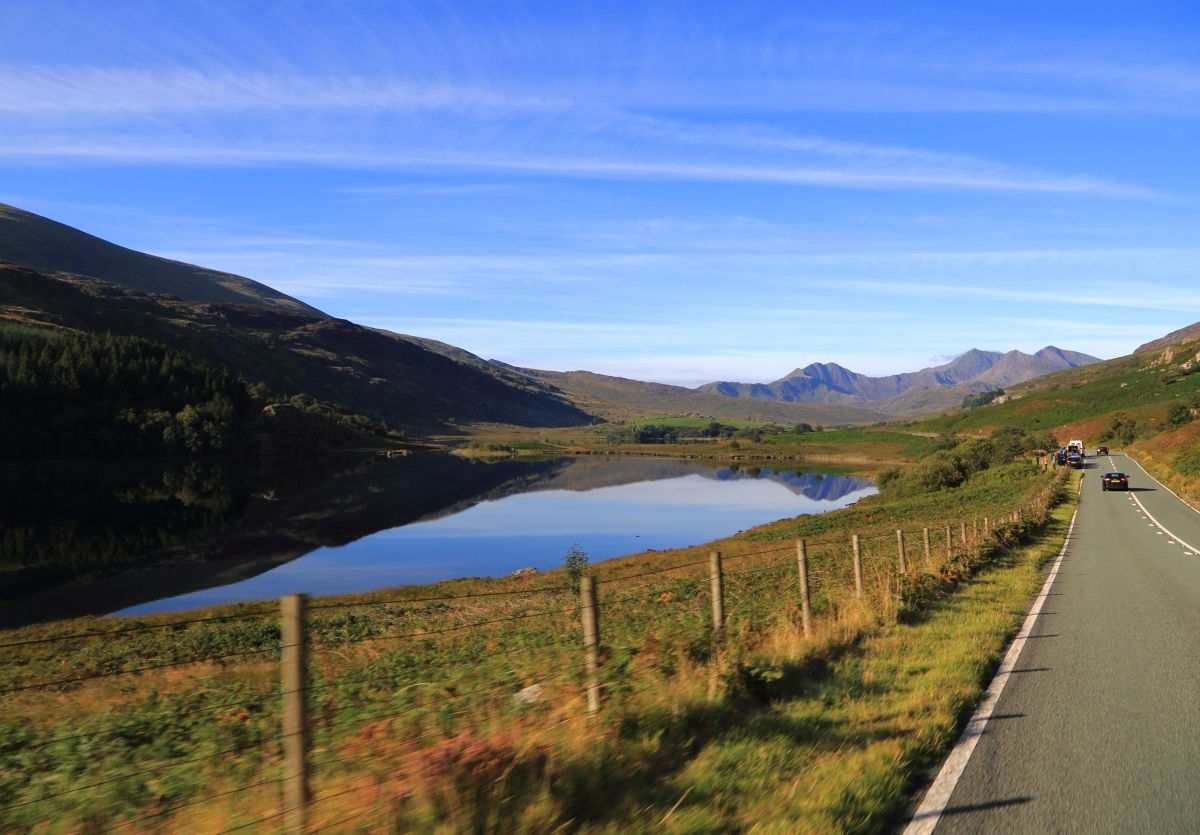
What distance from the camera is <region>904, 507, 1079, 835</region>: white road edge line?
5301 mm

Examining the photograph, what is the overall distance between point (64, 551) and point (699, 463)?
347 ft

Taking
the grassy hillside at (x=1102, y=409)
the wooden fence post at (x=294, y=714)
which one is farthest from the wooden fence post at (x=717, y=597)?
the grassy hillside at (x=1102, y=409)

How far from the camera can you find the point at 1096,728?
281 inches

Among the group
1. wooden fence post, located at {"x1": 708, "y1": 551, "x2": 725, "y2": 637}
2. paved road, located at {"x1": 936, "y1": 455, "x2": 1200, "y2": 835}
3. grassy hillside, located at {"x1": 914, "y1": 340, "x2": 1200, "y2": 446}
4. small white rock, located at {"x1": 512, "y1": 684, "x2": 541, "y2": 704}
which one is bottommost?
paved road, located at {"x1": 936, "y1": 455, "x2": 1200, "y2": 835}

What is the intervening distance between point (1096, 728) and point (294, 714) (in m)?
6.35

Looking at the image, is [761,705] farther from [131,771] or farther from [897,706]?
[131,771]

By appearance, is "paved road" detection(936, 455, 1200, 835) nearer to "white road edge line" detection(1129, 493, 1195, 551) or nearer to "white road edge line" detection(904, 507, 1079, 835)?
"white road edge line" detection(904, 507, 1079, 835)

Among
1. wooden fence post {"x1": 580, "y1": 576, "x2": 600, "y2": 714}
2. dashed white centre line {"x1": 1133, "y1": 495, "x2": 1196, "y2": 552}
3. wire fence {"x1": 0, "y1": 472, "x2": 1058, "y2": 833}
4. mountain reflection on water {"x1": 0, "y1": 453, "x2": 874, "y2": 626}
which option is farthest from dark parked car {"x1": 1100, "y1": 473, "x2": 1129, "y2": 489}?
wooden fence post {"x1": 580, "y1": 576, "x2": 600, "y2": 714}

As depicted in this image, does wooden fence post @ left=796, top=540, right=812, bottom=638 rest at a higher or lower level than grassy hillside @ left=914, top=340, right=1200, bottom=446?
lower

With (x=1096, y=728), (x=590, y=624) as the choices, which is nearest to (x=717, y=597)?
(x=590, y=624)

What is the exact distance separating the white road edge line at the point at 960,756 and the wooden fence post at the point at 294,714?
139 inches

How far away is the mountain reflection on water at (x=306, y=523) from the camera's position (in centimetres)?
3494

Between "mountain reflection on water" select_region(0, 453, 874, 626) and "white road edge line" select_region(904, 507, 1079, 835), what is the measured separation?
1100 inches

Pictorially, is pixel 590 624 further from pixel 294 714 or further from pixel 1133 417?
pixel 1133 417
